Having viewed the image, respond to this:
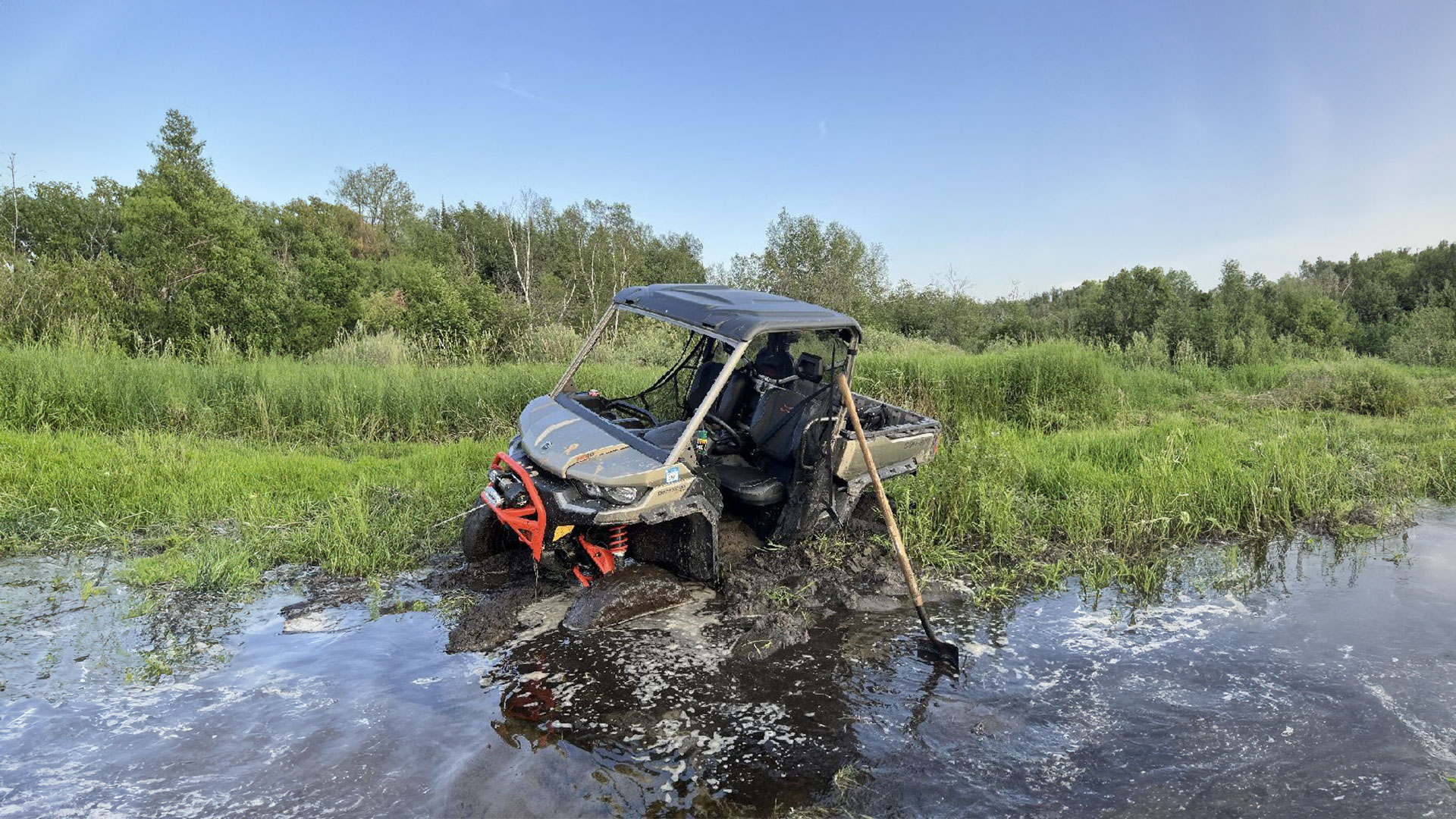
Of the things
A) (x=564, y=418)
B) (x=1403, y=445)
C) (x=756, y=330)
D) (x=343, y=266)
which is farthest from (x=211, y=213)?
(x=1403, y=445)

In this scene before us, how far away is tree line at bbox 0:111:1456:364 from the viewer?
15922mm

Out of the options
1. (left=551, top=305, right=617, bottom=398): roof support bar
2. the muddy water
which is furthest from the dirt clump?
(left=551, top=305, right=617, bottom=398): roof support bar

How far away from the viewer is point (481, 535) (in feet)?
20.8

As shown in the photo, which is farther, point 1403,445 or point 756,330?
point 1403,445

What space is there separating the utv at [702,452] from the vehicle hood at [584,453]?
1 centimetres

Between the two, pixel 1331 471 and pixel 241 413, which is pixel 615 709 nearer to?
pixel 241 413

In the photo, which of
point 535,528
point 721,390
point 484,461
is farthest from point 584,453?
point 484,461

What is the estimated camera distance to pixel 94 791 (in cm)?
378

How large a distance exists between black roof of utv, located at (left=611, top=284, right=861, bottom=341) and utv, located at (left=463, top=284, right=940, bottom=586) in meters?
0.02

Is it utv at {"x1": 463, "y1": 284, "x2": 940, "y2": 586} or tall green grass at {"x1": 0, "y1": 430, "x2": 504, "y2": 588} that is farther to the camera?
tall green grass at {"x1": 0, "y1": 430, "x2": 504, "y2": 588}

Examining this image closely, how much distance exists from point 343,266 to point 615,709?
2698 cm

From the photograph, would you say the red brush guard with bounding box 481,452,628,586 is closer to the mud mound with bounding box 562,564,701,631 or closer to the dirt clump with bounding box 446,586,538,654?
the mud mound with bounding box 562,564,701,631

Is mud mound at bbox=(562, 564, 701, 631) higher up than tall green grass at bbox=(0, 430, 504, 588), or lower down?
lower down

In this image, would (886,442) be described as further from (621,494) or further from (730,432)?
(621,494)
